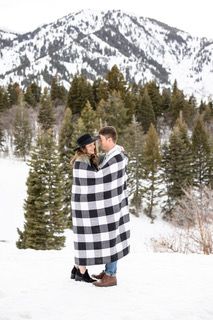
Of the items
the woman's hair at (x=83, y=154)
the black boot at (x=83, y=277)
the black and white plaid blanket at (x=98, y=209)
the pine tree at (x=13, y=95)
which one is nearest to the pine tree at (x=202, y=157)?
the pine tree at (x=13, y=95)

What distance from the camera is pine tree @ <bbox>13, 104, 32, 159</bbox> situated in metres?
63.3

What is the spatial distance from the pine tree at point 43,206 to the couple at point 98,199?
24.5m

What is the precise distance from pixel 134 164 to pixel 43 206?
2252cm

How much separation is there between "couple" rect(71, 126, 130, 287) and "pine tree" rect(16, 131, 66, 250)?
24.5m

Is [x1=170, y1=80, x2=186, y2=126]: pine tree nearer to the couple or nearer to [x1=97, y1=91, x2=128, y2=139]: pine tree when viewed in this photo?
[x1=97, y1=91, x2=128, y2=139]: pine tree

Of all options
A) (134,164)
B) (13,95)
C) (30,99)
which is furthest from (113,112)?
(30,99)

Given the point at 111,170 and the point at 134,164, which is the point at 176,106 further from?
the point at 111,170

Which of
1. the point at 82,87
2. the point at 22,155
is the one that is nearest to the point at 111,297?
the point at 22,155

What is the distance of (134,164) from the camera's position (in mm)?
52844

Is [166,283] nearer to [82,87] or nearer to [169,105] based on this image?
[82,87]

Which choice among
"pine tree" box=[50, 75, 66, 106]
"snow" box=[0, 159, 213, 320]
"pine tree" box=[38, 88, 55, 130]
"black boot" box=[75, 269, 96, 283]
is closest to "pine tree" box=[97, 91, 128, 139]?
"pine tree" box=[38, 88, 55, 130]

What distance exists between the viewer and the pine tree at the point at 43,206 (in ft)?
102

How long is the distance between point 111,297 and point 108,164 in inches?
69.6

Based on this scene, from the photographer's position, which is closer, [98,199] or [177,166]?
[98,199]
